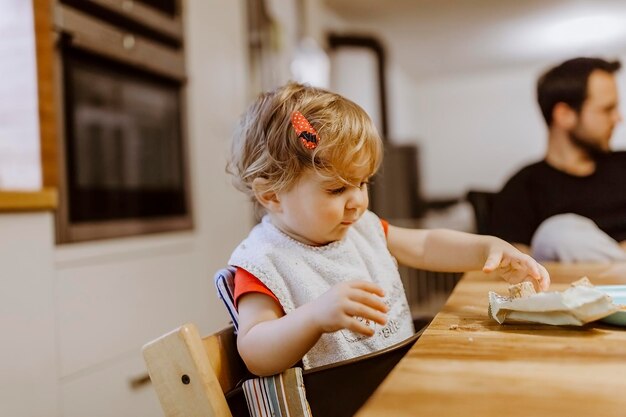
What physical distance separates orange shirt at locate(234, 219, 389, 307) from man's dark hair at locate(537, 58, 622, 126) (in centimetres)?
114

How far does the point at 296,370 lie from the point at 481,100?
7737 mm

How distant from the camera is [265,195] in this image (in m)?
0.87

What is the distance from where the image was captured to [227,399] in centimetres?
65

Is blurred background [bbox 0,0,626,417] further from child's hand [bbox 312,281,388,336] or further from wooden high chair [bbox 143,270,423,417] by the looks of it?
child's hand [bbox 312,281,388,336]

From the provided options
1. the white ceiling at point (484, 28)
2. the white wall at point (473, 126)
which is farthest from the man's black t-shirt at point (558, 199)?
the white wall at point (473, 126)

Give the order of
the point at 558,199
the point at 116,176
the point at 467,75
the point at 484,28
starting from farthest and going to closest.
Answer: the point at 467,75 < the point at 484,28 < the point at 116,176 < the point at 558,199

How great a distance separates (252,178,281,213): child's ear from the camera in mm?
843

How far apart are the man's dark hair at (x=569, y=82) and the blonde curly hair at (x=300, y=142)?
91 centimetres

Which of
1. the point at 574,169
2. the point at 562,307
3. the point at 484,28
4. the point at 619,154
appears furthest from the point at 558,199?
the point at 484,28

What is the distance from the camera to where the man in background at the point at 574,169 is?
1.52 metres

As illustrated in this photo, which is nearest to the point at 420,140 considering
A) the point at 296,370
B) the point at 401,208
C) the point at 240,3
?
the point at 401,208

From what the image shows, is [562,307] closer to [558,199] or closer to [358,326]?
[358,326]

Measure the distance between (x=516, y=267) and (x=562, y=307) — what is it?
21 cm

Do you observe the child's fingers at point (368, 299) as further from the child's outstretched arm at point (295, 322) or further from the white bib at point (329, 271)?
the white bib at point (329, 271)
